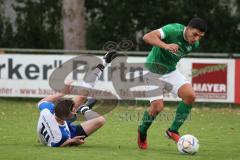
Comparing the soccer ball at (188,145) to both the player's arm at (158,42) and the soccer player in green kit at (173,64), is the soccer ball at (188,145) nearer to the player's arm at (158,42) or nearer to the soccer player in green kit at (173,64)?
the soccer player in green kit at (173,64)

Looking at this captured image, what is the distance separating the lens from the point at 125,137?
14086 mm

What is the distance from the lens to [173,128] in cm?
1223

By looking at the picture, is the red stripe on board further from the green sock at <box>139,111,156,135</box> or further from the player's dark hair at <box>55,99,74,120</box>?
the player's dark hair at <box>55,99,74,120</box>

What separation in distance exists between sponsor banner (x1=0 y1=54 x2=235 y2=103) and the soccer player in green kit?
824 centimetres

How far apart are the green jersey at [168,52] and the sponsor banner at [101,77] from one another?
8.16 meters

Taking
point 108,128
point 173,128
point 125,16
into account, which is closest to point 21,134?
point 108,128

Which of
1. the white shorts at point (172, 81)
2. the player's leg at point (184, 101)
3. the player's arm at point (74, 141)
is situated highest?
the white shorts at point (172, 81)

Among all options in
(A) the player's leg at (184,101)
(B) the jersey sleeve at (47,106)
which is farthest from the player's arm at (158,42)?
(B) the jersey sleeve at (47,106)

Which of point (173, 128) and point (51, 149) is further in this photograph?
point (173, 128)

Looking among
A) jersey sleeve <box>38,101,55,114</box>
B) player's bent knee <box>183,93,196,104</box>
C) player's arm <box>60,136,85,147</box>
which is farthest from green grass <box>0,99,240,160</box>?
player's bent knee <box>183,93,196,104</box>

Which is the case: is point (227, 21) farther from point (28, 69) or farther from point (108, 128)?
point (108, 128)

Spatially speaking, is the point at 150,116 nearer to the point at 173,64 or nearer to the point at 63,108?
the point at 173,64

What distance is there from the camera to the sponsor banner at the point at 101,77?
20922 mm

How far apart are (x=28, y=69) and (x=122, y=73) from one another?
9.01ft
